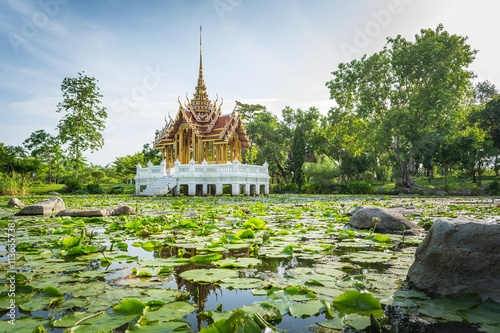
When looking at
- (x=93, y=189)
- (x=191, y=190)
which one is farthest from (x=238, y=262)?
(x=93, y=189)

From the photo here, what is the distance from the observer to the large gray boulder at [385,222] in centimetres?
541

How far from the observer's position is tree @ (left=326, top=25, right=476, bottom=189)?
24.5 m

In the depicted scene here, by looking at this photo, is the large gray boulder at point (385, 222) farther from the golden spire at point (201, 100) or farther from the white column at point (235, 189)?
the golden spire at point (201, 100)

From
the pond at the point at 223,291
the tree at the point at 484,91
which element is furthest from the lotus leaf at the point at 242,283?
the tree at the point at 484,91

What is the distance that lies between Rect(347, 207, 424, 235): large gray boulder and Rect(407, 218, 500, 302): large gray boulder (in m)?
3.06

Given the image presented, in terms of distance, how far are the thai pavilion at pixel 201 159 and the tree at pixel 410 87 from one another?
11071 mm

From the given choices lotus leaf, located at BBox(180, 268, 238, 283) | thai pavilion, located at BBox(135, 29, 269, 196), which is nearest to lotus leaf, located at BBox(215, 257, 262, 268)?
lotus leaf, located at BBox(180, 268, 238, 283)

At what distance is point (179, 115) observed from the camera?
25359 millimetres

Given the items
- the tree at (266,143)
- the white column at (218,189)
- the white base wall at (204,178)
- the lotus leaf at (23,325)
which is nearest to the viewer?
the lotus leaf at (23,325)

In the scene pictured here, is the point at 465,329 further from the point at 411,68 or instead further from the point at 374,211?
the point at 411,68

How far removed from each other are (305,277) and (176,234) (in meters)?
2.92

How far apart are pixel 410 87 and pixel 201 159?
1860 centimetres

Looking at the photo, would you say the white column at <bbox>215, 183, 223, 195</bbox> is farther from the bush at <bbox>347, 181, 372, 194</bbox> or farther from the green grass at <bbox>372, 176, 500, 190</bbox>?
the green grass at <bbox>372, 176, 500, 190</bbox>

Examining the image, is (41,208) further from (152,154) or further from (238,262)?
(152,154)
